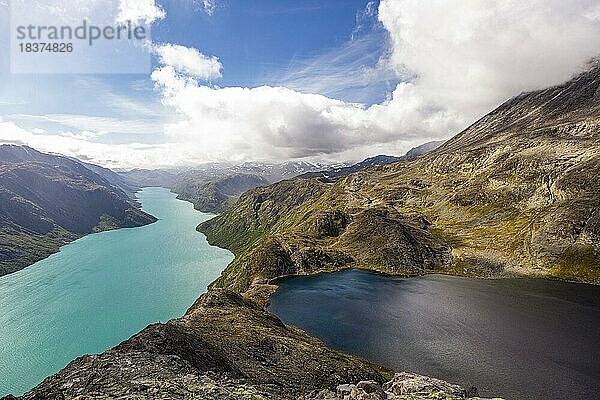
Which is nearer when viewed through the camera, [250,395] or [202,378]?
[250,395]

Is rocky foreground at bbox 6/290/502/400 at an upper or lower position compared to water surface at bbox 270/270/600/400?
upper

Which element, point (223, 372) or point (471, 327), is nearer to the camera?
point (223, 372)

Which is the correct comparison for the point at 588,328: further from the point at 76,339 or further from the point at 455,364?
the point at 76,339

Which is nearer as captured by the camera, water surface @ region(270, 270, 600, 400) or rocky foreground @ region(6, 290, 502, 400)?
rocky foreground @ region(6, 290, 502, 400)

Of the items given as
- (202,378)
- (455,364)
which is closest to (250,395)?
(202,378)
